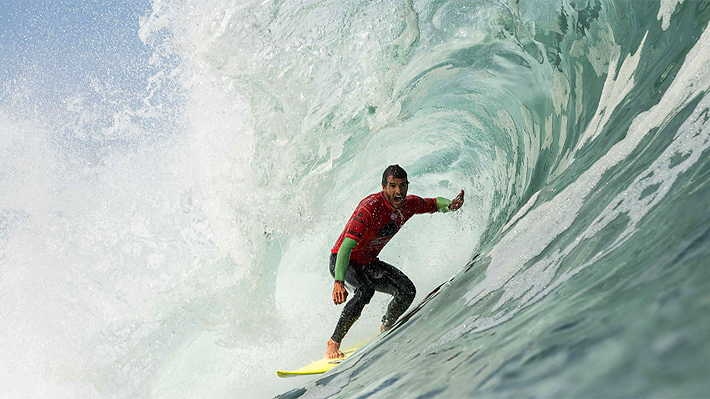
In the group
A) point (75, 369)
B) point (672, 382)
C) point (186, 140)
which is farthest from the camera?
point (186, 140)

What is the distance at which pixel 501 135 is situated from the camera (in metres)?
5.99

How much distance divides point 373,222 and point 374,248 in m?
0.31

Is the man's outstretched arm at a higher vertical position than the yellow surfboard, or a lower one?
higher

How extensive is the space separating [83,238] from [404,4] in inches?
207

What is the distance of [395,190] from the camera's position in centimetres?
378

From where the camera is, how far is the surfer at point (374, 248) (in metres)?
3.79

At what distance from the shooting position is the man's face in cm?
377

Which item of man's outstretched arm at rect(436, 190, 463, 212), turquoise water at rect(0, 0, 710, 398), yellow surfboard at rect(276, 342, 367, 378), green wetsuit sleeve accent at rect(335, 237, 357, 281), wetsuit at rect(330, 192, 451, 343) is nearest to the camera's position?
turquoise water at rect(0, 0, 710, 398)

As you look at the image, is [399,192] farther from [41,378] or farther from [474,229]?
[41,378]

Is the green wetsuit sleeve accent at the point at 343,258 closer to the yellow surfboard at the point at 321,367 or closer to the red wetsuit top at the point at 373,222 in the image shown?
the red wetsuit top at the point at 373,222

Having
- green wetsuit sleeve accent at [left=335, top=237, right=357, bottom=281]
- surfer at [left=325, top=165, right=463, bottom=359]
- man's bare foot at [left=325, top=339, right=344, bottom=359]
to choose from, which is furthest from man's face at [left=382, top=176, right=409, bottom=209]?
man's bare foot at [left=325, top=339, right=344, bottom=359]

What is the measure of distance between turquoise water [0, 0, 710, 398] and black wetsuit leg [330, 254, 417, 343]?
181 mm

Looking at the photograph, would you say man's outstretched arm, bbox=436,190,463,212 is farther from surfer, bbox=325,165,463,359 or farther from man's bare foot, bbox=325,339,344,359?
Answer: man's bare foot, bbox=325,339,344,359

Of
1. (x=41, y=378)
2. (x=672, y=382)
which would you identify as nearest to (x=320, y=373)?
(x=672, y=382)
